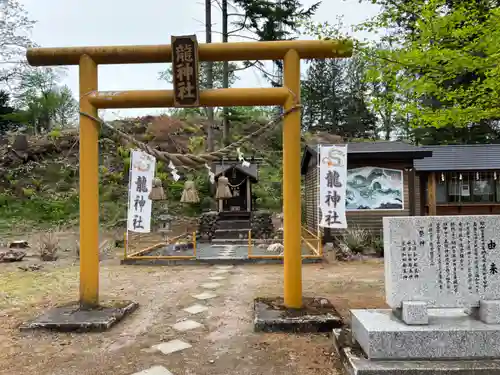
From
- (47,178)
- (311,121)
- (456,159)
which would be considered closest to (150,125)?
(47,178)

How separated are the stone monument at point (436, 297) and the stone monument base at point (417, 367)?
0.09 feet

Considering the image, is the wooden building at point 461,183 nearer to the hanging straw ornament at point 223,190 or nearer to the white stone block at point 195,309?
the hanging straw ornament at point 223,190

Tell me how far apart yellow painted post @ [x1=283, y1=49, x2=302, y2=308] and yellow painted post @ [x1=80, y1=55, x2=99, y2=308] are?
2781 mm

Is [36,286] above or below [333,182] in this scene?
below

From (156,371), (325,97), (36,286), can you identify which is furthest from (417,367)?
(325,97)

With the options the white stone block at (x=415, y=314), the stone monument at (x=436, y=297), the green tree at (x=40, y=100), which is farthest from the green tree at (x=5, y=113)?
the white stone block at (x=415, y=314)

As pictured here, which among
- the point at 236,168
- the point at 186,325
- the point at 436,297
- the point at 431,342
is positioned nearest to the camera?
the point at 431,342

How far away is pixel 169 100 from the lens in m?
5.14

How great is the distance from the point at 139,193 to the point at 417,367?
7.87 metres

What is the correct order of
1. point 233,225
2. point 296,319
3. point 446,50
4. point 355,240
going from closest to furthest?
point 446,50
point 296,319
point 355,240
point 233,225

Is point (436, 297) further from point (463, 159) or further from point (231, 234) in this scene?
point (463, 159)

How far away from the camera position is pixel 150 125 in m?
31.3

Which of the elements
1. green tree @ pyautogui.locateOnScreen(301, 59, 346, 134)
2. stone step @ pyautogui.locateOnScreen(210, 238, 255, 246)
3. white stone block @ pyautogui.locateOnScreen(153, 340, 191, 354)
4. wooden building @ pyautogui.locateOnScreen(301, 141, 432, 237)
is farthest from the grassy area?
green tree @ pyautogui.locateOnScreen(301, 59, 346, 134)

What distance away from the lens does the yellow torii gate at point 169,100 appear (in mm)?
5027
